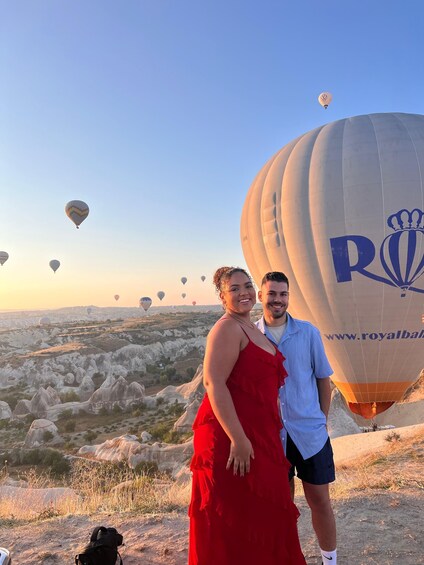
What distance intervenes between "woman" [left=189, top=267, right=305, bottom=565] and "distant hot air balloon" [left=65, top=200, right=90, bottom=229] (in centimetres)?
2911

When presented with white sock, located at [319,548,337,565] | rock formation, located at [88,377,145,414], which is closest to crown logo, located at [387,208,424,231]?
white sock, located at [319,548,337,565]

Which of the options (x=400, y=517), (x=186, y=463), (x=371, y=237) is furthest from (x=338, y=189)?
(x=186, y=463)

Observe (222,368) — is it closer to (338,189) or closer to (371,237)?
(371,237)

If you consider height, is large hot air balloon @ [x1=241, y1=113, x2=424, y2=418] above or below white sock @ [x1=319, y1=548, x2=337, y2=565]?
above

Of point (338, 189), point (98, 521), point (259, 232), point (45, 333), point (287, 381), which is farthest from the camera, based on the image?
point (45, 333)

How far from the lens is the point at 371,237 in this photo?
11.2 m

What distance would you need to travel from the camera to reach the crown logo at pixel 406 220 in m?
11.1

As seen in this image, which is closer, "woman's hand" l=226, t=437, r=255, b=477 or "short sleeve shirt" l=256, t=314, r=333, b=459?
"woman's hand" l=226, t=437, r=255, b=477

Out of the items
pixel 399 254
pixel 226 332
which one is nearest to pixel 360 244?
pixel 399 254

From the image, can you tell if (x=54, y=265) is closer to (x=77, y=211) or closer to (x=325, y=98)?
(x=77, y=211)

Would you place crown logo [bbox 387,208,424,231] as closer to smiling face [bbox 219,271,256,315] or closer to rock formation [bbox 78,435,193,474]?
smiling face [bbox 219,271,256,315]

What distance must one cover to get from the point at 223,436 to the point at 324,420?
2.95 feet

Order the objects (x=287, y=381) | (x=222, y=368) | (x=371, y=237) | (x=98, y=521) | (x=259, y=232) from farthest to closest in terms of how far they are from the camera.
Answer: (x=259, y=232)
(x=371, y=237)
(x=98, y=521)
(x=287, y=381)
(x=222, y=368)

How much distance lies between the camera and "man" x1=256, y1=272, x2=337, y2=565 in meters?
2.51
